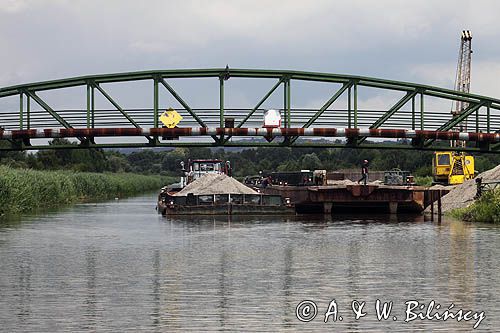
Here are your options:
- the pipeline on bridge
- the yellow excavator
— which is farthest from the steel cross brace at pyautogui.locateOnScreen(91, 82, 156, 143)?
the yellow excavator

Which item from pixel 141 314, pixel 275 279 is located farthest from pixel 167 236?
pixel 141 314

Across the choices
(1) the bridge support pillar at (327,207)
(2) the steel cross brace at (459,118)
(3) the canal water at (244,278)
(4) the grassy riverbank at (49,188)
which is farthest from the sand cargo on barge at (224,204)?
(3) the canal water at (244,278)

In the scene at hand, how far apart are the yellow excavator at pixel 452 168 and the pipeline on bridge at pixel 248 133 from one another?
2528 centimetres

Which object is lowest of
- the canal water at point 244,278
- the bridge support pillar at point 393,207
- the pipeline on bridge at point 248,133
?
the canal water at point 244,278

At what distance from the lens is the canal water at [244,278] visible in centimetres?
2047

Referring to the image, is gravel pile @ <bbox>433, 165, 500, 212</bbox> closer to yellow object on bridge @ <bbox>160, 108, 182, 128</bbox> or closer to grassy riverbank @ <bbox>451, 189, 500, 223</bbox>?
grassy riverbank @ <bbox>451, 189, 500, 223</bbox>

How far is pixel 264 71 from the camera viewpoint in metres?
54.2

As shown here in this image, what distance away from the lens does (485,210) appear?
52.2m

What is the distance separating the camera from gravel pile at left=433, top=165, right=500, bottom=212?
6078cm

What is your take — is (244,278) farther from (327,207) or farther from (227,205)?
(327,207)

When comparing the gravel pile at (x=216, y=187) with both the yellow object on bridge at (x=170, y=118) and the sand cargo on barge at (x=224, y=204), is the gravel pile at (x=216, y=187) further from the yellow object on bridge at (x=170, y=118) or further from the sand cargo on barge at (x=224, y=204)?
the yellow object on bridge at (x=170, y=118)

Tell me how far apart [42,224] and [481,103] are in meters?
26.9

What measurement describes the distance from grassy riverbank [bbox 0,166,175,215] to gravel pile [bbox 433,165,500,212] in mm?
28274

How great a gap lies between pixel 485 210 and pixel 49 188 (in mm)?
38861
